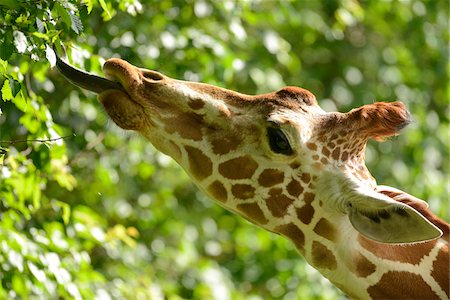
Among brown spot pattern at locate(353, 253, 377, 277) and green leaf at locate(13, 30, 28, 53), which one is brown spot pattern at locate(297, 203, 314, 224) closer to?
brown spot pattern at locate(353, 253, 377, 277)

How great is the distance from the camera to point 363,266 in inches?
159

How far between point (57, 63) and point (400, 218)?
1359 mm

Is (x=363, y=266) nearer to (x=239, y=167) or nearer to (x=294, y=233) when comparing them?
(x=294, y=233)

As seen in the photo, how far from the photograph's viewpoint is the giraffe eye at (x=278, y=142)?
161 inches

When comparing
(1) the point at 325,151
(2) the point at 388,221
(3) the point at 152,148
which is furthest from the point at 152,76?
(3) the point at 152,148

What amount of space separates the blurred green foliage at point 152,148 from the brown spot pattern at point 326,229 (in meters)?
0.92

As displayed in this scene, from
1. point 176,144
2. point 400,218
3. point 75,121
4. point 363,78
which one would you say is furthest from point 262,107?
point 363,78

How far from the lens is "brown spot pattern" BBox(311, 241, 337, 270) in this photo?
13.3ft

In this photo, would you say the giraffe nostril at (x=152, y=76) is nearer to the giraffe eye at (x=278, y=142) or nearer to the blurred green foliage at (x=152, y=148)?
the blurred green foliage at (x=152, y=148)

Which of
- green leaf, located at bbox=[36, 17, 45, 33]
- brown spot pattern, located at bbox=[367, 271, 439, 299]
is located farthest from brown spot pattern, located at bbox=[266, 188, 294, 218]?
green leaf, located at bbox=[36, 17, 45, 33]

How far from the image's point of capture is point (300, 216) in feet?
13.5

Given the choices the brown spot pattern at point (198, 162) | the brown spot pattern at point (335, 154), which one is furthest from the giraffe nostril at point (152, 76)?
the brown spot pattern at point (335, 154)

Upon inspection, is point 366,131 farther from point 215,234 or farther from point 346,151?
point 215,234

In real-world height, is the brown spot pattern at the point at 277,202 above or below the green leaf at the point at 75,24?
below
